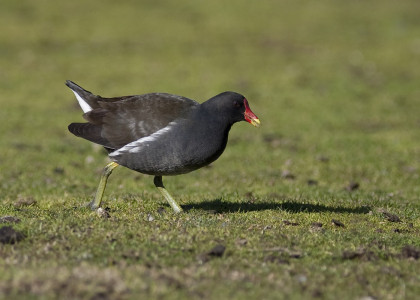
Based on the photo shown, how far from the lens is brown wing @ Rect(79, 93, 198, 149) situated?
10102 millimetres

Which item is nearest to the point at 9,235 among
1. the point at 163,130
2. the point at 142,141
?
the point at 142,141

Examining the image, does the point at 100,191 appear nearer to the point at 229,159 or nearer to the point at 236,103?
the point at 236,103

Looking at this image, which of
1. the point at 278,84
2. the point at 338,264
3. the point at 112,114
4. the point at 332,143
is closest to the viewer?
the point at 338,264

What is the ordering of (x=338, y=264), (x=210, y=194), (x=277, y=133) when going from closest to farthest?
1. (x=338, y=264)
2. (x=210, y=194)
3. (x=277, y=133)

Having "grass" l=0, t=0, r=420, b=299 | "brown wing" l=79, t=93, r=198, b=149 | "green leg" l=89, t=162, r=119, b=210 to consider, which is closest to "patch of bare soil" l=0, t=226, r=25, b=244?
"grass" l=0, t=0, r=420, b=299

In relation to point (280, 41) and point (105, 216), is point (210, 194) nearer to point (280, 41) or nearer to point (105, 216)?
point (105, 216)

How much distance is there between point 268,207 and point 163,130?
8.28 ft

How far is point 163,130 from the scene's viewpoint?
9953mm

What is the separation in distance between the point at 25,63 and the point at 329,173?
17998mm

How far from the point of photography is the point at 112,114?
10508 mm

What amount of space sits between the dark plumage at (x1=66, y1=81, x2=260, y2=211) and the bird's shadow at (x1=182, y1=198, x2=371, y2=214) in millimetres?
1373

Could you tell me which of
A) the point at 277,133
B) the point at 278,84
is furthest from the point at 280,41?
the point at 277,133

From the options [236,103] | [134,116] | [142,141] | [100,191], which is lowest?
[100,191]

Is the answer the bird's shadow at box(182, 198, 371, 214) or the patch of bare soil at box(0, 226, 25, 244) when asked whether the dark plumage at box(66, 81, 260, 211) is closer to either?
the bird's shadow at box(182, 198, 371, 214)
